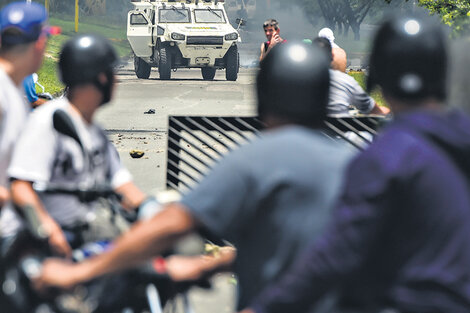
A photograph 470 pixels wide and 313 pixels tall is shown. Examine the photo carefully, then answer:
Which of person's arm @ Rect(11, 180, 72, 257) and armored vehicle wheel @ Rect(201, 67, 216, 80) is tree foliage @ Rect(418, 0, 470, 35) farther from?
person's arm @ Rect(11, 180, 72, 257)

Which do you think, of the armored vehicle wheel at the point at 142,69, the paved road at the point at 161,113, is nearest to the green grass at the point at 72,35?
the paved road at the point at 161,113

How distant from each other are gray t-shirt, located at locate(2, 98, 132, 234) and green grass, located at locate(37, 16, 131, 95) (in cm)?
2371

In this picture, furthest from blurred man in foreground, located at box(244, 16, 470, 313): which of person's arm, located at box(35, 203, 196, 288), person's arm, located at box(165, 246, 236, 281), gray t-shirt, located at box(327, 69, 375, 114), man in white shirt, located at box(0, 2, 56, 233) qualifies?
gray t-shirt, located at box(327, 69, 375, 114)

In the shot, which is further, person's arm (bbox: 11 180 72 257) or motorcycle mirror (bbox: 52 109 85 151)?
motorcycle mirror (bbox: 52 109 85 151)

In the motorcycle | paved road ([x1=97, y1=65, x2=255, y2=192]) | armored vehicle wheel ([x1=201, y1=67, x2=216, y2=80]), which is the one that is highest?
the motorcycle

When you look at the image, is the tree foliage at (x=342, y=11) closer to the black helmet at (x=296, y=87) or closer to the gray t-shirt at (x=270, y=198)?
the black helmet at (x=296, y=87)

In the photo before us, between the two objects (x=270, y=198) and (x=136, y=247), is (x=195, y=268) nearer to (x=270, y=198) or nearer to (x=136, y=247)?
(x=136, y=247)

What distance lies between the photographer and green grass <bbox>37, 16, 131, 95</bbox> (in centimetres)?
3286

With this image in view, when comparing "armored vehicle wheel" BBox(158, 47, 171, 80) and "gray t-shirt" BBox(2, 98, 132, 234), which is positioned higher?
"gray t-shirt" BBox(2, 98, 132, 234)

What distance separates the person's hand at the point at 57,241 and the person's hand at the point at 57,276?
19cm

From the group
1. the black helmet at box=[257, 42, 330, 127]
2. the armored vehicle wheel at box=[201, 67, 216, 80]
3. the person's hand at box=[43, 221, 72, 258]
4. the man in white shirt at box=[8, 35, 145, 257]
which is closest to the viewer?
the black helmet at box=[257, 42, 330, 127]

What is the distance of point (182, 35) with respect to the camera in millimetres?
30625

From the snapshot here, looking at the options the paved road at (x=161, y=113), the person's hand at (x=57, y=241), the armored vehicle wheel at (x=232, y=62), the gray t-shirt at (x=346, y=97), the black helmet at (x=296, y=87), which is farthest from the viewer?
the armored vehicle wheel at (x=232, y=62)

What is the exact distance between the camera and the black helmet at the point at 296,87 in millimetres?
2418
